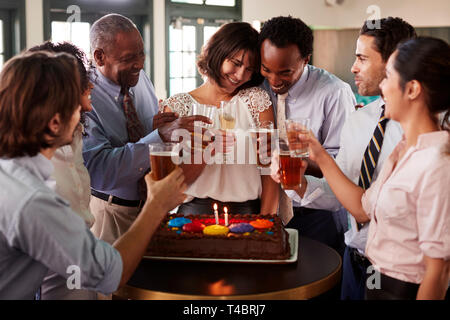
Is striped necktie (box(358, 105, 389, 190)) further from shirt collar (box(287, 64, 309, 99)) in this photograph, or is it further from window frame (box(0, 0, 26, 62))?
window frame (box(0, 0, 26, 62))

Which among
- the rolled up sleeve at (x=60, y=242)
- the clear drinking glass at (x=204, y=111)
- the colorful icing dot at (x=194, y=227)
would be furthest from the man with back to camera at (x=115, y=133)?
the rolled up sleeve at (x=60, y=242)

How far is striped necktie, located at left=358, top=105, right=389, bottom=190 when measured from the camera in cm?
219

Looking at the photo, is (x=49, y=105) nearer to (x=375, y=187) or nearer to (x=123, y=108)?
(x=375, y=187)

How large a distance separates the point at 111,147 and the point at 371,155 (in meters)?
1.30

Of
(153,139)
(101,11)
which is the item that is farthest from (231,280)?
(101,11)

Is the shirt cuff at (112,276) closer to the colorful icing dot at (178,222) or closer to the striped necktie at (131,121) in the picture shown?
the colorful icing dot at (178,222)

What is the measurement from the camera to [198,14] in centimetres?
878

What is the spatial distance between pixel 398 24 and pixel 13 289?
1.94 m

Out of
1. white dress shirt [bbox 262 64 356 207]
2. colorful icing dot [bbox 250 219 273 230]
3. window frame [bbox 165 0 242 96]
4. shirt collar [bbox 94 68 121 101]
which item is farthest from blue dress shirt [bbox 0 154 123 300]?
window frame [bbox 165 0 242 96]

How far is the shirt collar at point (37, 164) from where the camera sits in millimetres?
1583

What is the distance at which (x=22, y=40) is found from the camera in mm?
6520

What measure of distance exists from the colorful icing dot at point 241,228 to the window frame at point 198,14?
660cm
